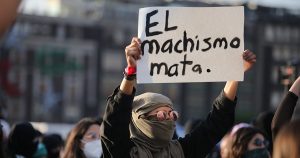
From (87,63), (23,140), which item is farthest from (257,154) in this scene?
(87,63)

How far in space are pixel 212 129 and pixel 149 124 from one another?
0.36 meters

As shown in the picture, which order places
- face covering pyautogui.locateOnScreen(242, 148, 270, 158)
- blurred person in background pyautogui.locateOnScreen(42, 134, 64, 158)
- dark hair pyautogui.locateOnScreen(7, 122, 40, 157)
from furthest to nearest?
blurred person in background pyautogui.locateOnScreen(42, 134, 64, 158), dark hair pyautogui.locateOnScreen(7, 122, 40, 157), face covering pyautogui.locateOnScreen(242, 148, 270, 158)

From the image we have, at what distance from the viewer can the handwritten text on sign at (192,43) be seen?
10.9 feet

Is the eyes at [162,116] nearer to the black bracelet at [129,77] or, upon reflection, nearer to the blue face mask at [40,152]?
the black bracelet at [129,77]

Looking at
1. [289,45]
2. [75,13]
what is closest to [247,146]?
[75,13]

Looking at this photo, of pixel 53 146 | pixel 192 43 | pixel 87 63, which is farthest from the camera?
pixel 87 63

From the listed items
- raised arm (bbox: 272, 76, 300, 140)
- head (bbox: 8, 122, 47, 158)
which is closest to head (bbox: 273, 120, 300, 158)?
raised arm (bbox: 272, 76, 300, 140)

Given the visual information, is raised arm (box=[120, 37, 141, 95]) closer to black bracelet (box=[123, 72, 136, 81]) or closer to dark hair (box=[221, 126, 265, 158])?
black bracelet (box=[123, 72, 136, 81])

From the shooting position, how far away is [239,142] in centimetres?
441

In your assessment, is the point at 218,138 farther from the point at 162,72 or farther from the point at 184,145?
the point at 162,72

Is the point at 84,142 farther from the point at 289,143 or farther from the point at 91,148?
the point at 289,143

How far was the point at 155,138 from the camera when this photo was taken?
319cm

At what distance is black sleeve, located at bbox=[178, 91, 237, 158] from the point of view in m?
3.40

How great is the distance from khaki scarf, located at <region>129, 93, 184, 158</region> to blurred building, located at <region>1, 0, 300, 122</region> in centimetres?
5835
